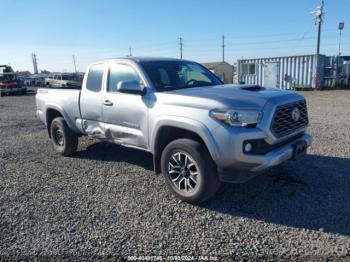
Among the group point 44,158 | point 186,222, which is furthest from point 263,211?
point 44,158

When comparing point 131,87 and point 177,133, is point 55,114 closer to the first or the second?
point 131,87

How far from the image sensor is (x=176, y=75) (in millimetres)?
5195

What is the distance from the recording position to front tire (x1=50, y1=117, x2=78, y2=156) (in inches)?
260

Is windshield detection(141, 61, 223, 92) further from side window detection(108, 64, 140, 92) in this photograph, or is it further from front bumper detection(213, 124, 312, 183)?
front bumper detection(213, 124, 312, 183)

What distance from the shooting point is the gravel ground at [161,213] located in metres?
3.29

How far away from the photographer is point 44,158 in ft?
22.3

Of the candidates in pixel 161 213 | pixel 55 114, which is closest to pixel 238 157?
pixel 161 213

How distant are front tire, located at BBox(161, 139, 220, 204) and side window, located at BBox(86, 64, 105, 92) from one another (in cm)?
208

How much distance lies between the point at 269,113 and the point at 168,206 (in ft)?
5.80

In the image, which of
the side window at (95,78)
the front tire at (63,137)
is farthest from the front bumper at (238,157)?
the front tire at (63,137)

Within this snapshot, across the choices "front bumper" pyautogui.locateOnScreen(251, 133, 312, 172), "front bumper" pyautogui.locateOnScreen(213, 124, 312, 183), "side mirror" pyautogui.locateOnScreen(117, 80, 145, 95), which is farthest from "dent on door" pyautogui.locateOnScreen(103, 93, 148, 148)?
"front bumper" pyautogui.locateOnScreen(251, 133, 312, 172)

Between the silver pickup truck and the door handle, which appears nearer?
the silver pickup truck

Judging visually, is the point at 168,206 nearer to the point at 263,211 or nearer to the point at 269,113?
the point at 263,211

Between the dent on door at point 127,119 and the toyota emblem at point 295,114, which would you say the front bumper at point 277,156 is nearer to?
the toyota emblem at point 295,114
